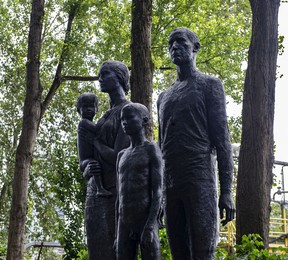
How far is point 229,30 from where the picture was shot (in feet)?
67.7

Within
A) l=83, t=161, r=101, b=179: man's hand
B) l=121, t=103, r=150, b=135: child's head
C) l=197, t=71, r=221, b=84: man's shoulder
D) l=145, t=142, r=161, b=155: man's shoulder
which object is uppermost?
l=197, t=71, r=221, b=84: man's shoulder

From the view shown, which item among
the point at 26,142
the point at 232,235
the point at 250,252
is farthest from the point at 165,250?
the point at 26,142

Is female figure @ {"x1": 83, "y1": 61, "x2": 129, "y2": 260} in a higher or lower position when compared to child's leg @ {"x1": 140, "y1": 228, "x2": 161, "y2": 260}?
higher

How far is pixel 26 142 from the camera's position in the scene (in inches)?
689

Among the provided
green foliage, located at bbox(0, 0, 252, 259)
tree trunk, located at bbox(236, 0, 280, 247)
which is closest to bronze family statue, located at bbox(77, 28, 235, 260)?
tree trunk, located at bbox(236, 0, 280, 247)

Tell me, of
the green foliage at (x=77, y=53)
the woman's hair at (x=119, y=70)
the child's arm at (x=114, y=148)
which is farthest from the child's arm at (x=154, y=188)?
the green foliage at (x=77, y=53)

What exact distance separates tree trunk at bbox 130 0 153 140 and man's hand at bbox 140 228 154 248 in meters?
6.64

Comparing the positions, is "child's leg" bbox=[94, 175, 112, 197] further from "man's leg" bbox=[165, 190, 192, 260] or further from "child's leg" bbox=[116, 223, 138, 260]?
"man's leg" bbox=[165, 190, 192, 260]

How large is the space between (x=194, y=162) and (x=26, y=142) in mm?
12834

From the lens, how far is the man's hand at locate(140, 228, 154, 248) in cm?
522

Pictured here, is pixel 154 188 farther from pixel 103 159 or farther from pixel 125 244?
pixel 103 159

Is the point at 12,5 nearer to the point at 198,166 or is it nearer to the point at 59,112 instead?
the point at 59,112

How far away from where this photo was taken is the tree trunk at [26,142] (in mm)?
16328

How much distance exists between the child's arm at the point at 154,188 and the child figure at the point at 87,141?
33.9 inches
